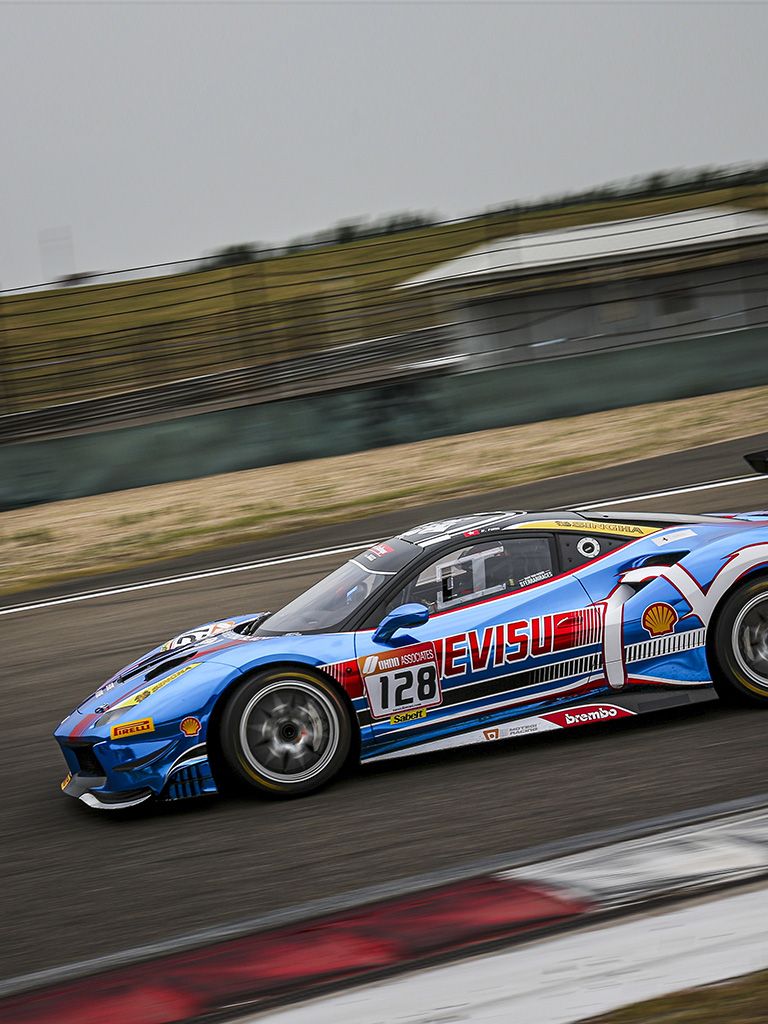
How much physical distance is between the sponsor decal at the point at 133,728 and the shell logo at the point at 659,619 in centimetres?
239

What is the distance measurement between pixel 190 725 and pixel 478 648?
1.38 m

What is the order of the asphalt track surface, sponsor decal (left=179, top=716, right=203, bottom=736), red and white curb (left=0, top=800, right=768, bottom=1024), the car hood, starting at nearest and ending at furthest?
red and white curb (left=0, top=800, right=768, bottom=1024) → the asphalt track surface → sponsor decal (left=179, top=716, right=203, bottom=736) → the car hood

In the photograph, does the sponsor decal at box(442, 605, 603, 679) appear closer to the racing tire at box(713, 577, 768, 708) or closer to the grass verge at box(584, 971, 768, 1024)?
the racing tire at box(713, 577, 768, 708)

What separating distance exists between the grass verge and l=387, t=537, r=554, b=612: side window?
2730 millimetres

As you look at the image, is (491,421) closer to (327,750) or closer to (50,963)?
(327,750)

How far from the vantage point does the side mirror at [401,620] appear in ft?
18.6

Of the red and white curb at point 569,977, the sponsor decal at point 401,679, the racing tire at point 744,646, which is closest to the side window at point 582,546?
the racing tire at point 744,646

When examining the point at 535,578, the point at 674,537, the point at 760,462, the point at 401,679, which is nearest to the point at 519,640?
the point at 535,578

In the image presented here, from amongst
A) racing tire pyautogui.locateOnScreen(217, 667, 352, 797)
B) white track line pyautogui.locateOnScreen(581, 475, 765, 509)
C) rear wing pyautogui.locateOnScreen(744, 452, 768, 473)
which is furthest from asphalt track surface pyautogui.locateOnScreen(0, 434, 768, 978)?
white track line pyautogui.locateOnScreen(581, 475, 765, 509)

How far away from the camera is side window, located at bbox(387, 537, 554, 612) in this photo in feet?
19.4

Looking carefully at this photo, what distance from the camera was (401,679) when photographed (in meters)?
5.70

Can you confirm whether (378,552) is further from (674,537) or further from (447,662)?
(674,537)

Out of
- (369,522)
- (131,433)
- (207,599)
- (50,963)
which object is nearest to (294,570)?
(207,599)

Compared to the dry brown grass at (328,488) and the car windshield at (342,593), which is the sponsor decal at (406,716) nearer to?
the car windshield at (342,593)
